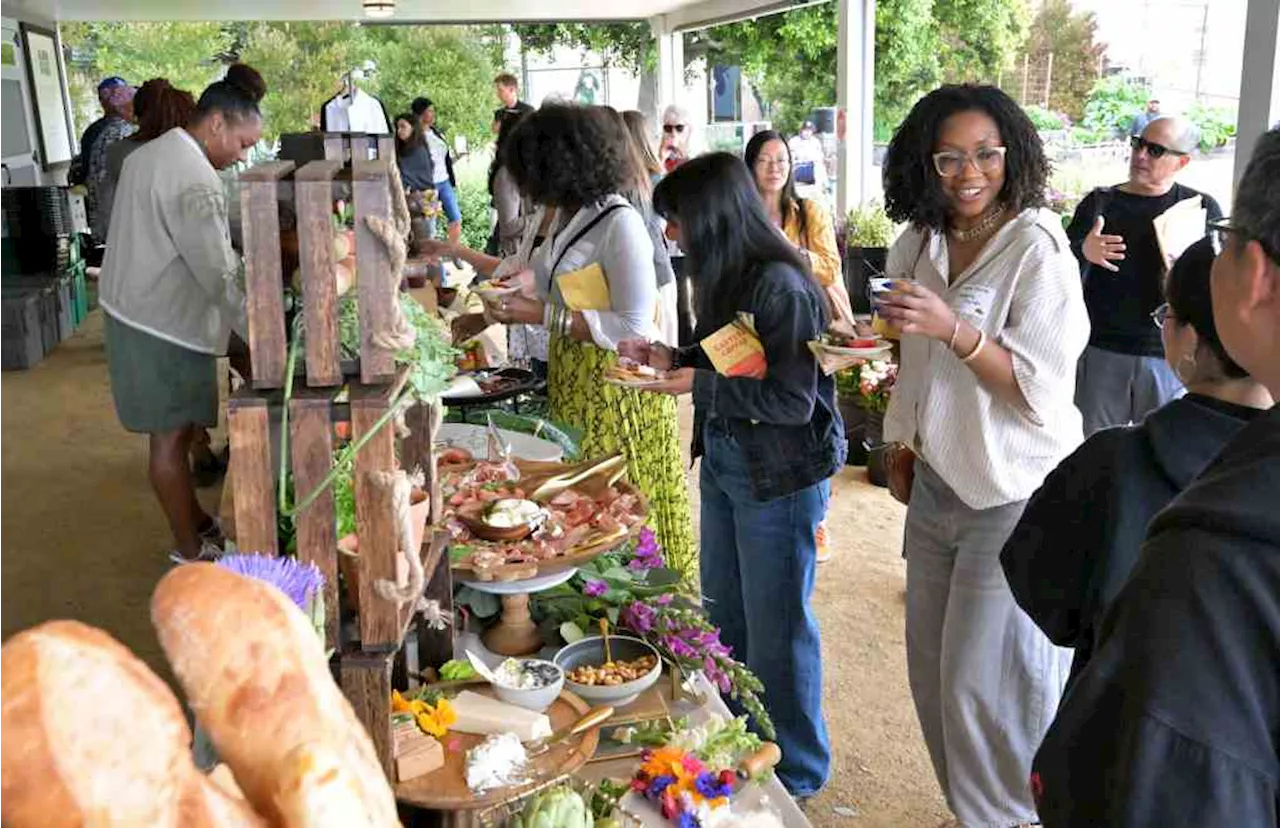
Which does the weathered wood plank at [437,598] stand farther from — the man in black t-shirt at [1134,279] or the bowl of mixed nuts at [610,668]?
the man in black t-shirt at [1134,279]

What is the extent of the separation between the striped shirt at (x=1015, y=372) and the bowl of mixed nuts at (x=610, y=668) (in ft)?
2.47

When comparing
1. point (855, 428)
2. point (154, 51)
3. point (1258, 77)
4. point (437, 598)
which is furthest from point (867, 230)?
point (154, 51)

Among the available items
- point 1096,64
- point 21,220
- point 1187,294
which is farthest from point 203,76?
point 1187,294

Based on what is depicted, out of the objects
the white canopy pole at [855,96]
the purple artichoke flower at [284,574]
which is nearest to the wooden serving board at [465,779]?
the purple artichoke flower at [284,574]

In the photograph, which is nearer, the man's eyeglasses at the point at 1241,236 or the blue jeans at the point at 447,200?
the man's eyeglasses at the point at 1241,236

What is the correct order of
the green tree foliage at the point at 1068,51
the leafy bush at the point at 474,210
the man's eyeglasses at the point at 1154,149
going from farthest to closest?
the leafy bush at the point at 474,210 < the green tree foliage at the point at 1068,51 < the man's eyeglasses at the point at 1154,149

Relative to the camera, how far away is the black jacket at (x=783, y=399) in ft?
7.96

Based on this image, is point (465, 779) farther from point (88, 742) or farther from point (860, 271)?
point (860, 271)

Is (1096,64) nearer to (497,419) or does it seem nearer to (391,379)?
(497,419)

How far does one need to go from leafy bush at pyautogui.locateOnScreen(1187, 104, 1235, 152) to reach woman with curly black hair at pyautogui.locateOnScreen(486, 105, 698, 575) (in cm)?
250

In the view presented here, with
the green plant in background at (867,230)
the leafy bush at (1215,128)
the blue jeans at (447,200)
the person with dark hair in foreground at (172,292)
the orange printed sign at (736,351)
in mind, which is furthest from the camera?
the blue jeans at (447,200)

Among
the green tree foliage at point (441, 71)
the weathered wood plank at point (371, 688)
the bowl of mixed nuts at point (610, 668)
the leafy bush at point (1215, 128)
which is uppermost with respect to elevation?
the green tree foliage at point (441, 71)

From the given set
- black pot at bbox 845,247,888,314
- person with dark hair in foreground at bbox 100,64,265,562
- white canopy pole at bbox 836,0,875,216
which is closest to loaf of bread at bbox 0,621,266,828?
person with dark hair in foreground at bbox 100,64,265,562

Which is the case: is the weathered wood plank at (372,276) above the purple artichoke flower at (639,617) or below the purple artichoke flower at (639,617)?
above
